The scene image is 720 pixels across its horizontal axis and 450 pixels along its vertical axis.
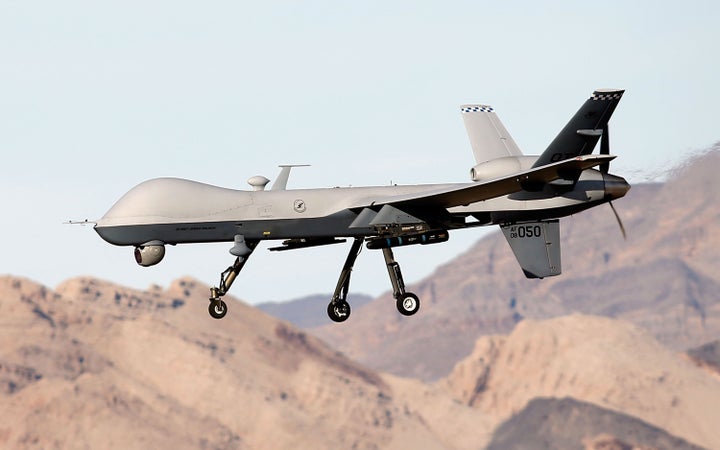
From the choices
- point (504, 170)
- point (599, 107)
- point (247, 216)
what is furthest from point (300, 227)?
point (599, 107)

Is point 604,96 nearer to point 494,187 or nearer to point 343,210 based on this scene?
point 494,187

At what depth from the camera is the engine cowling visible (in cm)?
4488

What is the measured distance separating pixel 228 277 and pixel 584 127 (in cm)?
1358

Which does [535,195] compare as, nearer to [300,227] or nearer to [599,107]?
[599,107]

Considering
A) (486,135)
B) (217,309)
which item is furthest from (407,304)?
(486,135)

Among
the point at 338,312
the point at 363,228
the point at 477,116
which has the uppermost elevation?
the point at 477,116

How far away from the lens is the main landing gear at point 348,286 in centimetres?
4650

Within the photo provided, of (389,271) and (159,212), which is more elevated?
(159,212)

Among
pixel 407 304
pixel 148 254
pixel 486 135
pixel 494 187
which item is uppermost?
pixel 486 135

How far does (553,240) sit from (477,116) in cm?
639

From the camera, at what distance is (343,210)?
46.2 metres

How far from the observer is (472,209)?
47875 millimetres

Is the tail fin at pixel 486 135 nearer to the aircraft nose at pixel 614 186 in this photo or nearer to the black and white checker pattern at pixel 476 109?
the black and white checker pattern at pixel 476 109

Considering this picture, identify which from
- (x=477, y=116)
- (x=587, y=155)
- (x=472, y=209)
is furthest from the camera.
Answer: (x=477, y=116)
